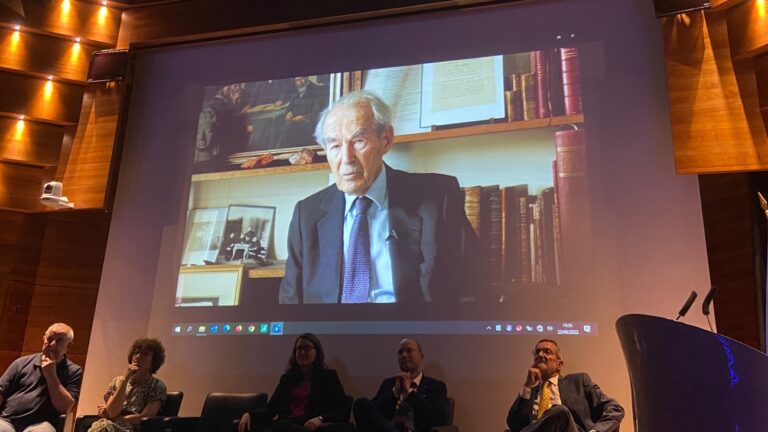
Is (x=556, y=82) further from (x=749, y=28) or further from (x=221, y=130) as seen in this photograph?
(x=221, y=130)

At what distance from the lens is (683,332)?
1.15 meters

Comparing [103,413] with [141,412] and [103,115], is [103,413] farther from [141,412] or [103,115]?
[103,115]

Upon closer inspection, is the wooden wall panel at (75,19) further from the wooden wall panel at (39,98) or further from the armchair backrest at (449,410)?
the armchair backrest at (449,410)

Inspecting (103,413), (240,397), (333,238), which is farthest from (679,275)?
(103,413)

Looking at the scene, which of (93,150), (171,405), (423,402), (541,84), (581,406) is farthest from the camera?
(93,150)

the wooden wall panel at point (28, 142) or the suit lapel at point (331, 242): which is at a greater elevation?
the wooden wall panel at point (28, 142)

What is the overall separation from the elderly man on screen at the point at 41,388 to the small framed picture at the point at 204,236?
908 millimetres

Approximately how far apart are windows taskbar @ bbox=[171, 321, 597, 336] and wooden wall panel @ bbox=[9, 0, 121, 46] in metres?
2.55

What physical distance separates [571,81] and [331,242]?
71.0 inches

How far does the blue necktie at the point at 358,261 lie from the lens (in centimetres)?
354

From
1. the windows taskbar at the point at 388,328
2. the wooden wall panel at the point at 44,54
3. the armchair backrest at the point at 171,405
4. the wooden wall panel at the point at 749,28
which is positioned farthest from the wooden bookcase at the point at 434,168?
the wooden wall panel at the point at 44,54

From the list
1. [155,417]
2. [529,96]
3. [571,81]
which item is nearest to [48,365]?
[155,417]

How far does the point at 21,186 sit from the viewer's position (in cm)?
450

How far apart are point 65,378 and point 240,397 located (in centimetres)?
96
